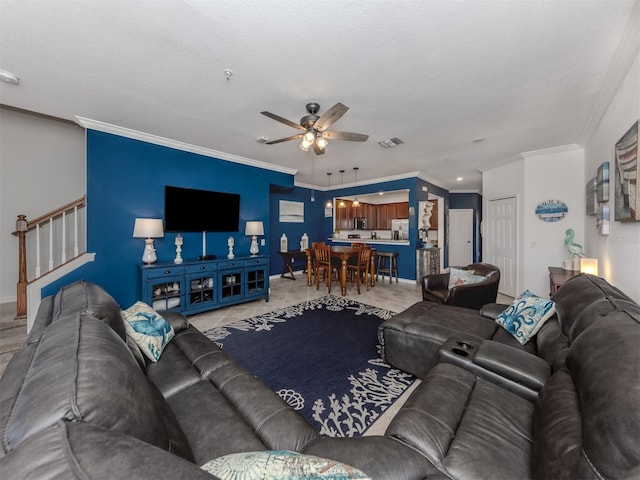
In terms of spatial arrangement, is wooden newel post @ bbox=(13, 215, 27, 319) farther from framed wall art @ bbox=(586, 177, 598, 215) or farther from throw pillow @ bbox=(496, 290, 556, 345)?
framed wall art @ bbox=(586, 177, 598, 215)

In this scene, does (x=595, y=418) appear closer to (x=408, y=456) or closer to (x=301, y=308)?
(x=408, y=456)

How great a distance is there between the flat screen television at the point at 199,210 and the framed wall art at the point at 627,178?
4.67m

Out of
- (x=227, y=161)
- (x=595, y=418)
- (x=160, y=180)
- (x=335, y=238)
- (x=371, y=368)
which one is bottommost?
(x=371, y=368)

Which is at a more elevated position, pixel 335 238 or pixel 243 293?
pixel 335 238

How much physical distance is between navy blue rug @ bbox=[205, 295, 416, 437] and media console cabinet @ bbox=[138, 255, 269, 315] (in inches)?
27.3

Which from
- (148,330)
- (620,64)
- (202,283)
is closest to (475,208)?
(620,64)

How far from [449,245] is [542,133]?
503cm

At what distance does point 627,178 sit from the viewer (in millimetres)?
1960

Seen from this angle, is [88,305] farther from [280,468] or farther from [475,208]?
[475,208]

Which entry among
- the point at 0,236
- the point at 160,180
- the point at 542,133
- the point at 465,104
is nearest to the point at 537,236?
the point at 542,133

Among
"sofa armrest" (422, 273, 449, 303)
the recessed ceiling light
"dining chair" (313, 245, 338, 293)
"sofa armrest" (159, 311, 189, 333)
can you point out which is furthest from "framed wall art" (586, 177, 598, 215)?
the recessed ceiling light

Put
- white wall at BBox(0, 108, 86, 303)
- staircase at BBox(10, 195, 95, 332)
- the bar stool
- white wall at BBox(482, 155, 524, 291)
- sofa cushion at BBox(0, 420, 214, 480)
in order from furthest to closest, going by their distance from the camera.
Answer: the bar stool < white wall at BBox(482, 155, 524, 291) < white wall at BBox(0, 108, 86, 303) < staircase at BBox(10, 195, 95, 332) < sofa cushion at BBox(0, 420, 214, 480)

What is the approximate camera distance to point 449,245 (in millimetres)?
8070

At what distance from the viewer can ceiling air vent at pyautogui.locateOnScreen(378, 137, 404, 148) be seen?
369 centimetres
